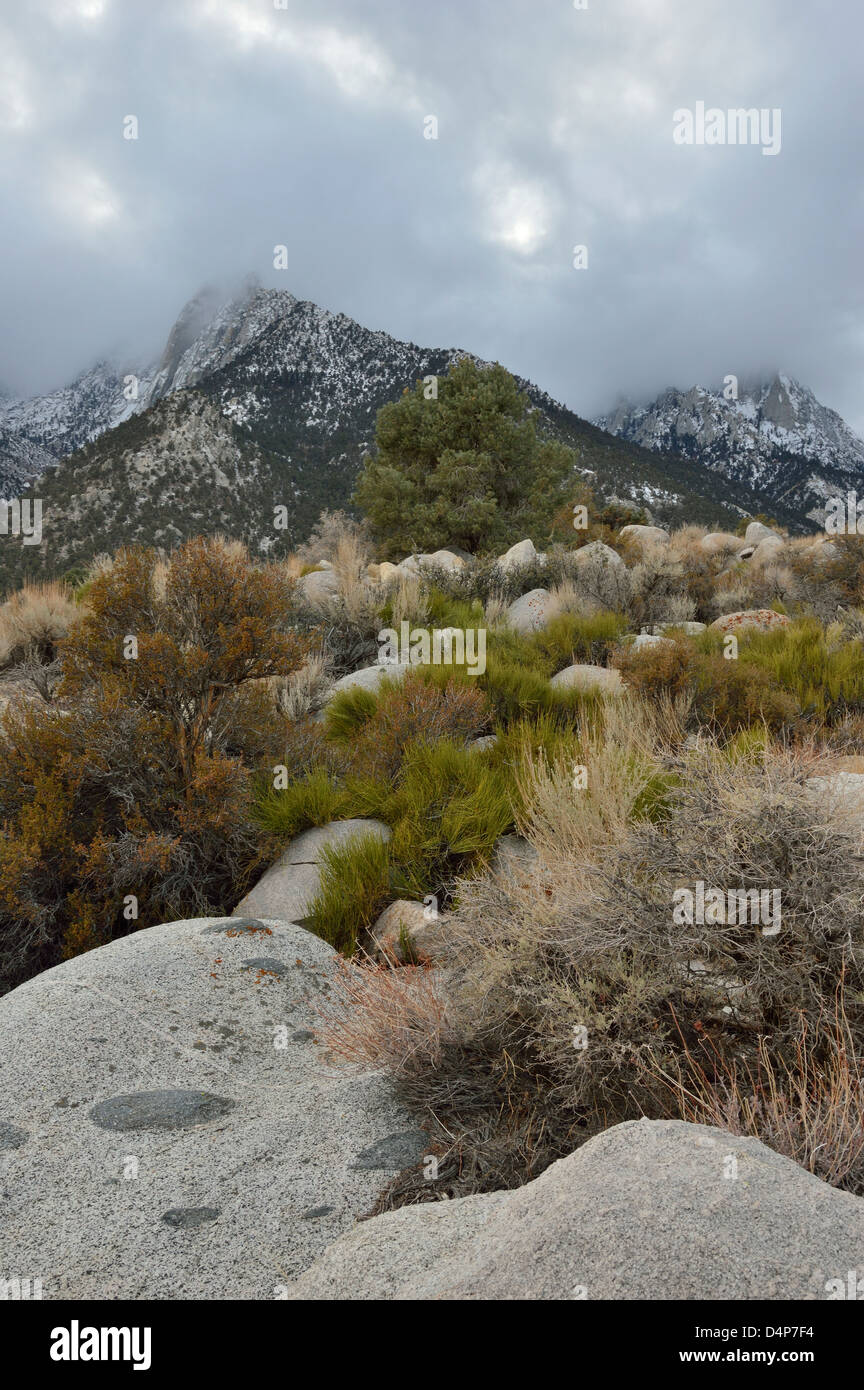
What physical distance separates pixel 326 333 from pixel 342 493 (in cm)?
2927

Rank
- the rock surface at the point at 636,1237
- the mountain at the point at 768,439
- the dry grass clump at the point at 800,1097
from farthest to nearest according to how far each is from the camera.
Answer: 1. the mountain at the point at 768,439
2. the dry grass clump at the point at 800,1097
3. the rock surface at the point at 636,1237

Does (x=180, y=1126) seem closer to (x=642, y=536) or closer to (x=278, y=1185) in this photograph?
(x=278, y=1185)

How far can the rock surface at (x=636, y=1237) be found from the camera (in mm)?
1359

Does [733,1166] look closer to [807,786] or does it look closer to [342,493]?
[807,786]

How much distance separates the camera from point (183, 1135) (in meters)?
2.43

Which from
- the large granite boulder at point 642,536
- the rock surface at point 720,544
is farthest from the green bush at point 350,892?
the rock surface at point 720,544

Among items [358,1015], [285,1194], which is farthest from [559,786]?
[285,1194]

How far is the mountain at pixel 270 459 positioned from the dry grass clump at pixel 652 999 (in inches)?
1321

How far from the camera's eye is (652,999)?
2.45 meters

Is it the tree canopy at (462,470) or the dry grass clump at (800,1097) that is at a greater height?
the tree canopy at (462,470)

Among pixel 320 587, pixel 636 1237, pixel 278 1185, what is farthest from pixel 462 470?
pixel 636 1237

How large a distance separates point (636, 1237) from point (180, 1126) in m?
1.73

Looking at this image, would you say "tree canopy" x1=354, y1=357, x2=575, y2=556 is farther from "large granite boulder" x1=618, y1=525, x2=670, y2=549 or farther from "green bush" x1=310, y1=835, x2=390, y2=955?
"green bush" x1=310, y1=835, x2=390, y2=955

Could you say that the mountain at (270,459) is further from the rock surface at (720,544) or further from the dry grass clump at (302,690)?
the dry grass clump at (302,690)
